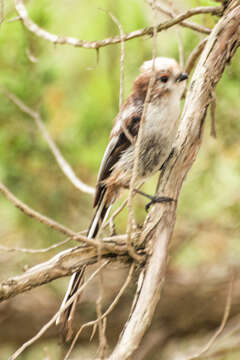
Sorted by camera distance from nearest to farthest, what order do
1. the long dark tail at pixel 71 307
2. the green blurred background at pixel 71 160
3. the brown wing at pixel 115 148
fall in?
the long dark tail at pixel 71 307 → the brown wing at pixel 115 148 → the green blurred background at pixel 71 160

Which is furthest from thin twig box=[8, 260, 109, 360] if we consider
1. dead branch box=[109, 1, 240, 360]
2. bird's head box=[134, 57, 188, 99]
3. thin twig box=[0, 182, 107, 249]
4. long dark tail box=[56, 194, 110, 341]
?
bird's head box=[134, 57, 188, 99]

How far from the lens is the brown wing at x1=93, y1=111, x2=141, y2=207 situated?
12.0 feet

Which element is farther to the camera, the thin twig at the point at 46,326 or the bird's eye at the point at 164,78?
the bird's eye at the point at 164,78

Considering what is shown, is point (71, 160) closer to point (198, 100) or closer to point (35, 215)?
point (198, 100)

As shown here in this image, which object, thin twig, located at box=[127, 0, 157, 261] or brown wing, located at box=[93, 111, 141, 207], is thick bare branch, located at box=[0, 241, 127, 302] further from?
brown wing, located at box=[93, 111, 141, 207]

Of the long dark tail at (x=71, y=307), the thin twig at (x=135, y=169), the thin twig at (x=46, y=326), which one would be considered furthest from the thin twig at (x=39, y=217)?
the long dark tail at (x=71, y=307)

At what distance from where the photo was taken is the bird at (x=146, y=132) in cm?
351

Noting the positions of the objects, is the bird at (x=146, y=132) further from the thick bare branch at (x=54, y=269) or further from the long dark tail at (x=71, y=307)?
the thick bare branch at (x=54, y=269)

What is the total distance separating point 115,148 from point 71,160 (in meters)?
2.22

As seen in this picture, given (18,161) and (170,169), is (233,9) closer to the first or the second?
(170,169)

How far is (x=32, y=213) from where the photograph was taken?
2.31m

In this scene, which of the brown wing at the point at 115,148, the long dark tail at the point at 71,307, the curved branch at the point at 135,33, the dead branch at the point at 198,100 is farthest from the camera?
the brown wing at the point at 115,148

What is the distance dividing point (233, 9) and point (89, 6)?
4.26m

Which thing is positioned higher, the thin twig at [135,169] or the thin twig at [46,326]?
the thin twig at [135,169]
